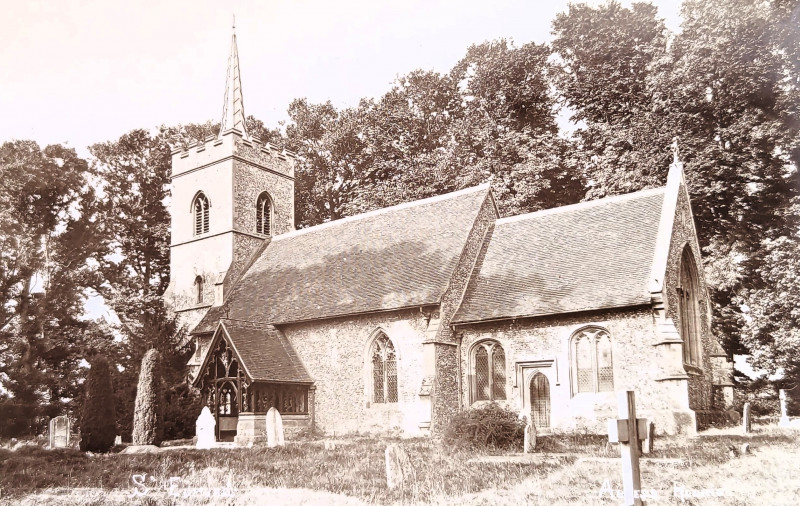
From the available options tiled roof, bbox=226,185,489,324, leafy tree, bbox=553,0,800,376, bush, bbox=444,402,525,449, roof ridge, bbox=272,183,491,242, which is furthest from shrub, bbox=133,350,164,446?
leafy tree, bbox=553,0,800,376

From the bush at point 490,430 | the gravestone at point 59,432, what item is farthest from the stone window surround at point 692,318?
the gravestone at point 59,432

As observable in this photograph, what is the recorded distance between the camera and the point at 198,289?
95.9 ft

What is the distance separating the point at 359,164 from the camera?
2625 cm

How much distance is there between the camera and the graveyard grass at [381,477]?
8.67 meters

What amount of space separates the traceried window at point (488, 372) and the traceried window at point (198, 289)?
13379 mm

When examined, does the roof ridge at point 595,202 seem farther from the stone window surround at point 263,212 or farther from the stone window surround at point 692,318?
the stone window surround at point 263,212

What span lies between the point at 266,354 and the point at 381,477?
11798mm

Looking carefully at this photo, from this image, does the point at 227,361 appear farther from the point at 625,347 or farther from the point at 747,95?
the point at 747,95

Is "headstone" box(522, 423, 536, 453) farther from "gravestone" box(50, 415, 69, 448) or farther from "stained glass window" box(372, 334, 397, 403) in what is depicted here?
"gravestone" box(50, 415, 69, 448)

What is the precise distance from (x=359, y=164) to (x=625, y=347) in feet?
40.6

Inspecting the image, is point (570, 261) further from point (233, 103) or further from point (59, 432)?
point (233, 103)

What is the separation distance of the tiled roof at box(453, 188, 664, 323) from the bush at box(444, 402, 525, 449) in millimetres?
3279

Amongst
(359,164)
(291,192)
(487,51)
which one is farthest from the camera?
(291,192)

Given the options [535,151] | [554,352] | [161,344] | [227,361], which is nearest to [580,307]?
[554,352]
